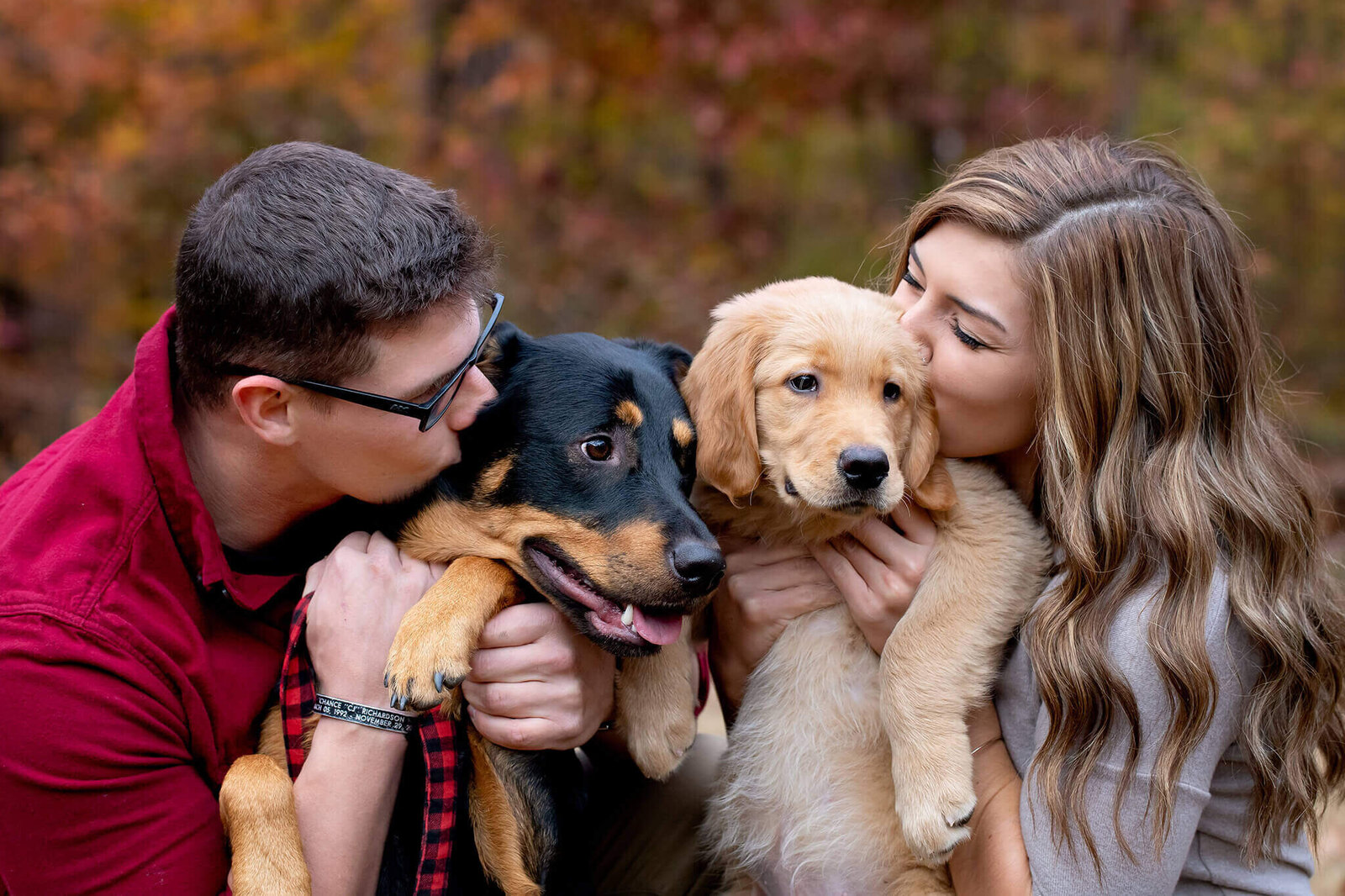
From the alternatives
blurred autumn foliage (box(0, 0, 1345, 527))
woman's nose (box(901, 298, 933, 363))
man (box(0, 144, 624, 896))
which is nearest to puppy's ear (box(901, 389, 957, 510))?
woman's nose (box(901, 298, 933, 363))

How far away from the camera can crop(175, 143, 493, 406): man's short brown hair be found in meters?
2.46

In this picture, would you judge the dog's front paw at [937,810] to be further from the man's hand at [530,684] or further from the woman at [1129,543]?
the man's hand at [530,684]

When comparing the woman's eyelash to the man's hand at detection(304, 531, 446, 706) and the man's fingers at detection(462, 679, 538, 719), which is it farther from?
the man's hand at detection(304, 531, 446, 706)

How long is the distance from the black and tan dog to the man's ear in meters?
0.42

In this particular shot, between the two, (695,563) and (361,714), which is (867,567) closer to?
(695,563)

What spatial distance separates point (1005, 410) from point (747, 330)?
0.71 metres

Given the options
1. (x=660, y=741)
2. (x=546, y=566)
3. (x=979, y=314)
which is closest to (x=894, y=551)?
(x=979, y=314)

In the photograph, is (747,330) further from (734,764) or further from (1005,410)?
(734,764)

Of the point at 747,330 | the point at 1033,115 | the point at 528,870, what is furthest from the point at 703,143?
the point at 528,870

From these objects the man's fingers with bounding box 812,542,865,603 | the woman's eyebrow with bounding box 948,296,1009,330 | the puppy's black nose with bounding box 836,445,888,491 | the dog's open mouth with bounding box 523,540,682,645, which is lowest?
the man's fingers with bounding box 812,542,865,603

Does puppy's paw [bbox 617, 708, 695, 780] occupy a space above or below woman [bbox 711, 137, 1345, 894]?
below

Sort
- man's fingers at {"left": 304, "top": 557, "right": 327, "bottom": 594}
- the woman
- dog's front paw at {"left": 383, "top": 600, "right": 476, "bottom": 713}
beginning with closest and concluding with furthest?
dog's front paw at {"left": 383, "top": 600, "right": 476, "bottom": 713} → the woman → man's fingers at {"left": 304, "top": 557, "right": 327, "bottom": 594}

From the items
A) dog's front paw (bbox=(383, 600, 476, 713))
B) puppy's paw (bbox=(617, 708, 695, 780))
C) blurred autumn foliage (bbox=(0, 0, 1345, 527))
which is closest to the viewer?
dog's front paw (bbox=(383, 600, 476, 713))

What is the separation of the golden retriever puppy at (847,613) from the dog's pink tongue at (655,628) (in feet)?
1.40
